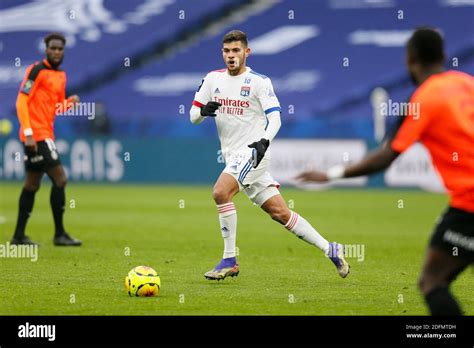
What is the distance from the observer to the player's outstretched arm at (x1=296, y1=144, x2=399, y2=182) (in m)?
6.16

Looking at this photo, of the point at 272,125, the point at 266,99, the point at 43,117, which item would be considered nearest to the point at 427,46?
the point at 272,125

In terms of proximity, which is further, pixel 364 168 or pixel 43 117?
pixel 43 117

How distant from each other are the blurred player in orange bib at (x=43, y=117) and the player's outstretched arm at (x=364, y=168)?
7567mm

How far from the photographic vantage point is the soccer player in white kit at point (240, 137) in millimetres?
10250

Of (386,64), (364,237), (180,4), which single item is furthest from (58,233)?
(180,4)

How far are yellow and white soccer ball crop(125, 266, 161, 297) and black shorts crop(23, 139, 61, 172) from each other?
15.0 ft

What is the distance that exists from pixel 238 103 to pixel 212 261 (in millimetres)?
2619

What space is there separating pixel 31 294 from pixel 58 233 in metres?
4.58

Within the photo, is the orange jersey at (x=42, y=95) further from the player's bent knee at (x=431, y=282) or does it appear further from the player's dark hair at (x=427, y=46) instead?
the player's bent knee at (x=431, y=282)

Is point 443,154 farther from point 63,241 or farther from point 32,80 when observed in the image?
point 63,241

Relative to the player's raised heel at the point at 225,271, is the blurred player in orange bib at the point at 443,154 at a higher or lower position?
higher

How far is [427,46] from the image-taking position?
6227mm
